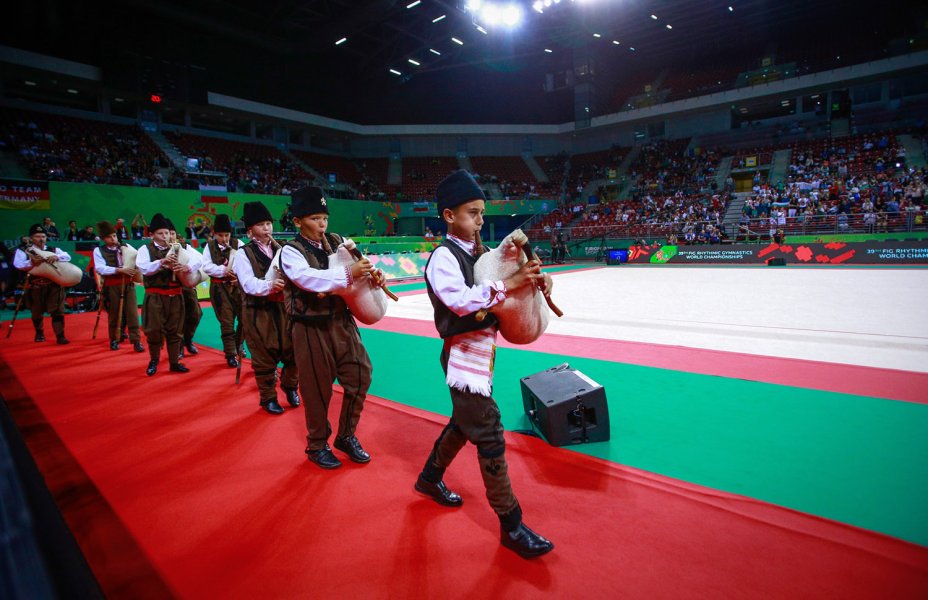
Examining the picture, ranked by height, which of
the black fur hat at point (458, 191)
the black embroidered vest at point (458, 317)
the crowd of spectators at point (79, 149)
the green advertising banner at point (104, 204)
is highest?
the crowd of spectators at point (79, 149)

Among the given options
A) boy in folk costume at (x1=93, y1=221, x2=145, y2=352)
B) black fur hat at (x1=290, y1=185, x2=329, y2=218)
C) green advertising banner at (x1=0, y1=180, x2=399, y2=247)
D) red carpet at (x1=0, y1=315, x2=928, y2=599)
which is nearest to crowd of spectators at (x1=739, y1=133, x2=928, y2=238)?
red carpet at (x1=0, y1=315, x2=928, y2=599)

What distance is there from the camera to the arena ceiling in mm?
23516

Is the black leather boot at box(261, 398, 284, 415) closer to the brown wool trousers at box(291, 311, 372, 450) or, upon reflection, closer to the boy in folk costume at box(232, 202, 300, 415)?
the boy in folk costume at box(232, 202, 300, 415)

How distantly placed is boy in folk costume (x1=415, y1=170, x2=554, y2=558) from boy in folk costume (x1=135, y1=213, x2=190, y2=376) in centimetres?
487

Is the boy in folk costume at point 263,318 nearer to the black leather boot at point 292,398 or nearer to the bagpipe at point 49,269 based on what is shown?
the black leather boot at point 292,398

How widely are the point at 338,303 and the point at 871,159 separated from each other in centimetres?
3326

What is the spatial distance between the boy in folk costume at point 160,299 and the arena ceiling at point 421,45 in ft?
70.5

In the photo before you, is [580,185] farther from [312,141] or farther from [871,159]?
[312,141]

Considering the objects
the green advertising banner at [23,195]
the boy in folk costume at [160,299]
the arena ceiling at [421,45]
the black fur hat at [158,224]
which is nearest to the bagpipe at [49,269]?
the boy in folk costume at [160,299]

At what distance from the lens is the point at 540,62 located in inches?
1497

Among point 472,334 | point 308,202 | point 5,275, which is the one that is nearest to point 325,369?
point 308,202

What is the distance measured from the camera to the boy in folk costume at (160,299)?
607 cm

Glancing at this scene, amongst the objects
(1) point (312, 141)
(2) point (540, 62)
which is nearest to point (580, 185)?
(2) point (540, 62)

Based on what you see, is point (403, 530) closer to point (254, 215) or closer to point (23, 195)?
point (254, 215)
